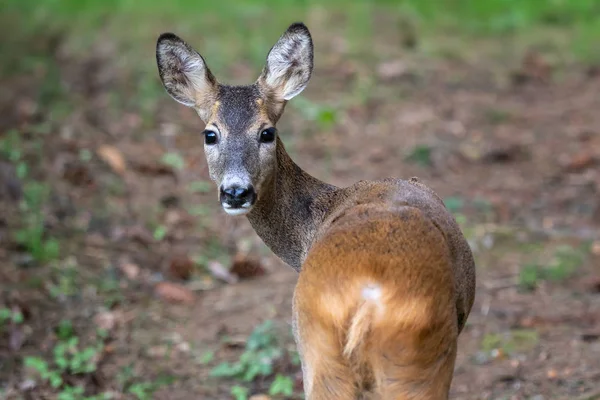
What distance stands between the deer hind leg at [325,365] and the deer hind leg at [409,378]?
0.37 ft

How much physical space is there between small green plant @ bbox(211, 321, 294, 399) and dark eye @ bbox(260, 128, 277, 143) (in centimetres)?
150

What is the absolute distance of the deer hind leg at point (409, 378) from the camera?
11.5 feet

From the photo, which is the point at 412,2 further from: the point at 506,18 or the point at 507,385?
the point at 507,385

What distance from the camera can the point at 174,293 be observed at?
703 centimetres

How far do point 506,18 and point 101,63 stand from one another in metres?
5.88

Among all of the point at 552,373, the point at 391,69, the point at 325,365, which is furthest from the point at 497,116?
the point at 325,365

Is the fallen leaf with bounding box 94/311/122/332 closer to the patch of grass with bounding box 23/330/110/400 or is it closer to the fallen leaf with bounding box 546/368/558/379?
the patch of grass with bounding box 23/330/110/400

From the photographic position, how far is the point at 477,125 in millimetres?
10484

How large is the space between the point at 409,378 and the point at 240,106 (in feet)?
5.95

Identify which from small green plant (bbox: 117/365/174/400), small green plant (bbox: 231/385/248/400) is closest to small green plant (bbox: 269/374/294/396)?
small green plant (bbox: 231/385/248/400)

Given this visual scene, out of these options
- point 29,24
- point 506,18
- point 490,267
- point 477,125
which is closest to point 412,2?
point 506,18

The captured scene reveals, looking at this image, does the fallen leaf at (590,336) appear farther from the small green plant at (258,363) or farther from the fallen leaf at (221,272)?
the fallen leaf at (221,272)

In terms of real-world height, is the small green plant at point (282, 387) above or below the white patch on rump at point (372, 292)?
below

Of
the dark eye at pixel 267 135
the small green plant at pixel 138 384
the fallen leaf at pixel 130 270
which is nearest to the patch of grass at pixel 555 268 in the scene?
the small green plant at pixel 138 384
